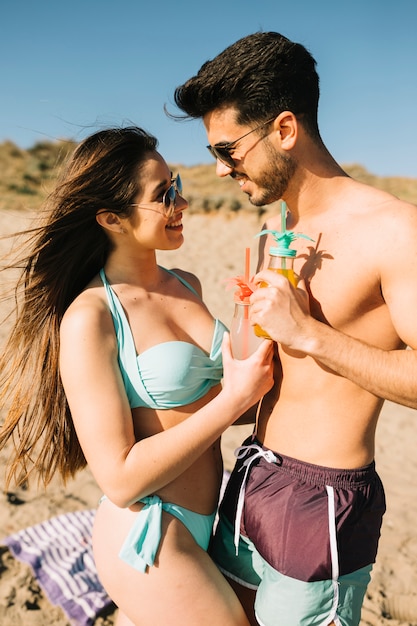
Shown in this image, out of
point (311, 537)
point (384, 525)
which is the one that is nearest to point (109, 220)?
point (311, 537)

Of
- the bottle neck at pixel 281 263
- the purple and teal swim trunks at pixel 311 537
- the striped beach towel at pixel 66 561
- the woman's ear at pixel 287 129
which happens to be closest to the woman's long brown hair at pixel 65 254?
the woman's ear at pixel 287 129

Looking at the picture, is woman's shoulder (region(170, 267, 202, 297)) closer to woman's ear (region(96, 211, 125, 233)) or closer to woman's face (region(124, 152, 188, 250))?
woman's face (region(124, 152, 188, 250))

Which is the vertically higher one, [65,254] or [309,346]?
[65,254]

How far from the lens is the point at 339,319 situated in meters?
2.00

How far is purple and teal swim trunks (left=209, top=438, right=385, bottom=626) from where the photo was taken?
A: 1.94 metres

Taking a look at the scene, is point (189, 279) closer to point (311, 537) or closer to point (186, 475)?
point (186, 475)

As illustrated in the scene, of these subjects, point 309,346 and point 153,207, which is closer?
point 309,346

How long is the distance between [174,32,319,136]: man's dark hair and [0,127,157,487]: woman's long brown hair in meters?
0.36

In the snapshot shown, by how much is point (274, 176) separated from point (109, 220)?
696mm

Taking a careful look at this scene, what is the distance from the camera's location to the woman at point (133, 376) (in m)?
1.89

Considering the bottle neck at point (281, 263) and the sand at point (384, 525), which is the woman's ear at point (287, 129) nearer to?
the bottle neck at point (281, 263)

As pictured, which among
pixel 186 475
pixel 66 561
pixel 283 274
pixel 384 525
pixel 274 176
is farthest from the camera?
pixel 384 525

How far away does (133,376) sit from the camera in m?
1.99

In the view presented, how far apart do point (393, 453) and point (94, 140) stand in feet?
16.8
